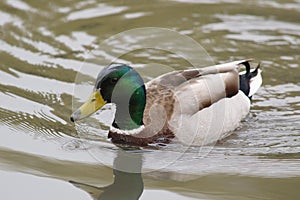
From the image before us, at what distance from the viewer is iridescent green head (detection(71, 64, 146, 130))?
19.7 ft

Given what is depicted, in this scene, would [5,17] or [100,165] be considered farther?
[5,17]

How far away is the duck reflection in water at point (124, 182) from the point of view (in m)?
5.43

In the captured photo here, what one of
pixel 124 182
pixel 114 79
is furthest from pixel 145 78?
pixel 124 182

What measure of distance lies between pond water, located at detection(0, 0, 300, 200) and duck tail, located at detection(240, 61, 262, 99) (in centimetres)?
17

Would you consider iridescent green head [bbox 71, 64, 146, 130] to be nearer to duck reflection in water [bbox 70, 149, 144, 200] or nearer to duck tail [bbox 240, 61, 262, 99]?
duck reflection in water [bbox 70, 149, 144, 200]

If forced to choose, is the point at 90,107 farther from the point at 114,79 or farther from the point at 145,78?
the point at 145,78

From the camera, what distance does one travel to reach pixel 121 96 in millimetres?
6230

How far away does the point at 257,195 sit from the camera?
542 centimetres

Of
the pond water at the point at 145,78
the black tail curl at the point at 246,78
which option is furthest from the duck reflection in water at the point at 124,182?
the black tail curl at the point at 246,78

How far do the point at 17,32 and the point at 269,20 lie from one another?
292 centimetres

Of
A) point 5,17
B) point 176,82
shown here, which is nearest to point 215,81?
point 176,82

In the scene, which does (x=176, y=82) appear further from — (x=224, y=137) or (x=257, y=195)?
(x=257, y=195)

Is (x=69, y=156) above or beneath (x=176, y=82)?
beneath

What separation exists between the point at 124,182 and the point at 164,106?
2.97ft
